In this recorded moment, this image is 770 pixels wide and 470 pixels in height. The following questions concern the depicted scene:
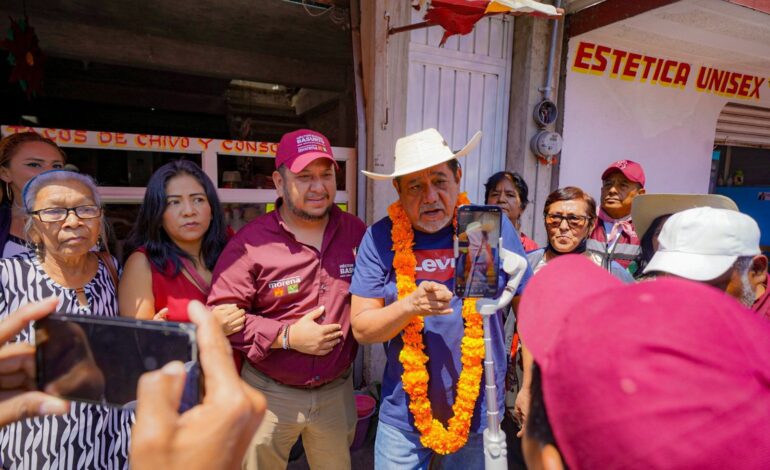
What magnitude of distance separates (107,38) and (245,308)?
5101 millimetres

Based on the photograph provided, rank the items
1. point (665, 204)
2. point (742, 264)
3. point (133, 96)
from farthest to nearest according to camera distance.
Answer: point (133, 96)
point (665, 204)
point (742, 264)

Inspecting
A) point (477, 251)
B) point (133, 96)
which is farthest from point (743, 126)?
point (133, 96)

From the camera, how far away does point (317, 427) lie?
2.03m

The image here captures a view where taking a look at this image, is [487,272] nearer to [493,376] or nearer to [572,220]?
[493,376]

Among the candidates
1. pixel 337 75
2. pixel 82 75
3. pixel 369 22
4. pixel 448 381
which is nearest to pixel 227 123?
pixel 82 75

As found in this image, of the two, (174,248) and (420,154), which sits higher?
(420,154)

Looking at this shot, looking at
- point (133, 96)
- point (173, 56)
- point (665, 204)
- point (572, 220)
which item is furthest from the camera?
point (133, 96)

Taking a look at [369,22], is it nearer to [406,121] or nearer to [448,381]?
[406,121]

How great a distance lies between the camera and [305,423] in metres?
1.99

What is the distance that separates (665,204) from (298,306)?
2.05m

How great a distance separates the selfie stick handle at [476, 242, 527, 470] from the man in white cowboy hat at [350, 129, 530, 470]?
6.4 inches

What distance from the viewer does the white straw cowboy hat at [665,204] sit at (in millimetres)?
2022

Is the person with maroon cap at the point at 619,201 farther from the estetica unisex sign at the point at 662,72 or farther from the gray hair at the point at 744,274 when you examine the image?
the estetica unisex sign at the point at 662,72

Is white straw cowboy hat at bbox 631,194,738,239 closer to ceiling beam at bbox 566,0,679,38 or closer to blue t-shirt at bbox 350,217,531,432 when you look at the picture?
blue t-shirt at bbox 350,217,531,432
